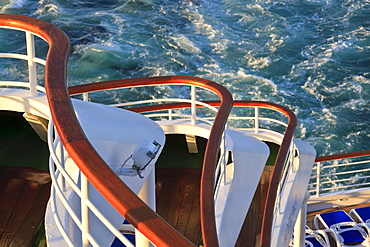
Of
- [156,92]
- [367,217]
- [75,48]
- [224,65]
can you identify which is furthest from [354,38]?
[367,217]

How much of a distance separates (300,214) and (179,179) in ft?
3.98

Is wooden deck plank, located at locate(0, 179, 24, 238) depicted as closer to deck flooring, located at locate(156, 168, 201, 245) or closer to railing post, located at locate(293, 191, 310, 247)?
deck flooring, located at locate(156, 168, 201, 245)

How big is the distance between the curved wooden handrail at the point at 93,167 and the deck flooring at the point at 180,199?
2444mm

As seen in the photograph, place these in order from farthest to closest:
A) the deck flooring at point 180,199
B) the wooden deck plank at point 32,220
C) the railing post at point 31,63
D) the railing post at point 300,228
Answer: the railing post at point 300,228 → the deck flooring at point 180,199 → the wooden deck plank at point 32,220 → the railing post at point 31,63

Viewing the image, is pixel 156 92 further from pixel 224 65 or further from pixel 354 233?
pixel 354 233

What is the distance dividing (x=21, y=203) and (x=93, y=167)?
2.23m

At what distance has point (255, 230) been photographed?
4.63 m

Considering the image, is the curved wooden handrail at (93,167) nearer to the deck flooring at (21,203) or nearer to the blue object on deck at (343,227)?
the deck flooring at (21,203)

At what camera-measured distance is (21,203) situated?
3598 mm

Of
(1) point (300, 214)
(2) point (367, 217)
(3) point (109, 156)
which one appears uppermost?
(3) point (109, 156)

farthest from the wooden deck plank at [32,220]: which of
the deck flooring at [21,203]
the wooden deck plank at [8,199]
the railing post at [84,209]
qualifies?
the railing post at [84,209]

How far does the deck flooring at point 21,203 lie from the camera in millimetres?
3285

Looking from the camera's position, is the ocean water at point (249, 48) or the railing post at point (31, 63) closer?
the railing post at point (31, 63)

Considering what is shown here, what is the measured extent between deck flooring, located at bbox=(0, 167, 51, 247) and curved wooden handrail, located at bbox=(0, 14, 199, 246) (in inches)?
60.2
